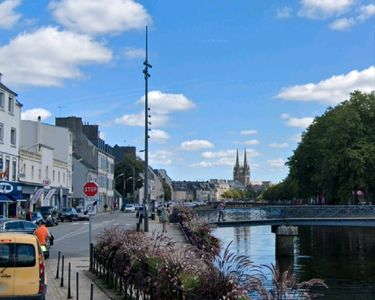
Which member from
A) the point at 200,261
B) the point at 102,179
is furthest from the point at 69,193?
the point at 200,261

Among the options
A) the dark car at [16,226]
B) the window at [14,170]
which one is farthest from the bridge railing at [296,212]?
the dark car at [16,226]

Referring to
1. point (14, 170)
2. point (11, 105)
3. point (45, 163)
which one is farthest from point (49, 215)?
point (45, 163)

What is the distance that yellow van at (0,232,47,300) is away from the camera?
12.5 meters

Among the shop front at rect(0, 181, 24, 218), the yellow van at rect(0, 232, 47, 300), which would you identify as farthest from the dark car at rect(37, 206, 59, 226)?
the yellow van at rect(0, 232, 47, 300)

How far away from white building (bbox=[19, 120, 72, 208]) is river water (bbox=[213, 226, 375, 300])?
2451 centimetres

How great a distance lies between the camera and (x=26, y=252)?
12875 millimetres

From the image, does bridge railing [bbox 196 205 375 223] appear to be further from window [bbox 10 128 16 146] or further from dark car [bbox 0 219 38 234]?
dark car [bbox 0 219 38 234]

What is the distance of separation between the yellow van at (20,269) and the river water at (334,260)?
549 inches

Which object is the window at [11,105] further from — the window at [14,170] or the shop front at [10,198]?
the shop front at [10,198]

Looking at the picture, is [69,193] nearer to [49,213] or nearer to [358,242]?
[49,213]

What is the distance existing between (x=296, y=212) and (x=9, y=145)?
2733 cm

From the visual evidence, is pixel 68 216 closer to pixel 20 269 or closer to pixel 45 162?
pixel 45 162

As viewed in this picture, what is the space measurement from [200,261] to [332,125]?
200 feet

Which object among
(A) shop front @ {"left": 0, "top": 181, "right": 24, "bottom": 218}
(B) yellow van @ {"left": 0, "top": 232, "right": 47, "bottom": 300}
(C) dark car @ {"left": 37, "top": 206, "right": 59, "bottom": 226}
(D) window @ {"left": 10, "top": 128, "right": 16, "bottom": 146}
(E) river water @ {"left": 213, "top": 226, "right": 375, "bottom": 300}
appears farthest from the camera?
(D) window @ {"left": 10, "top": 128, "right": 16, "bottom": 146}
